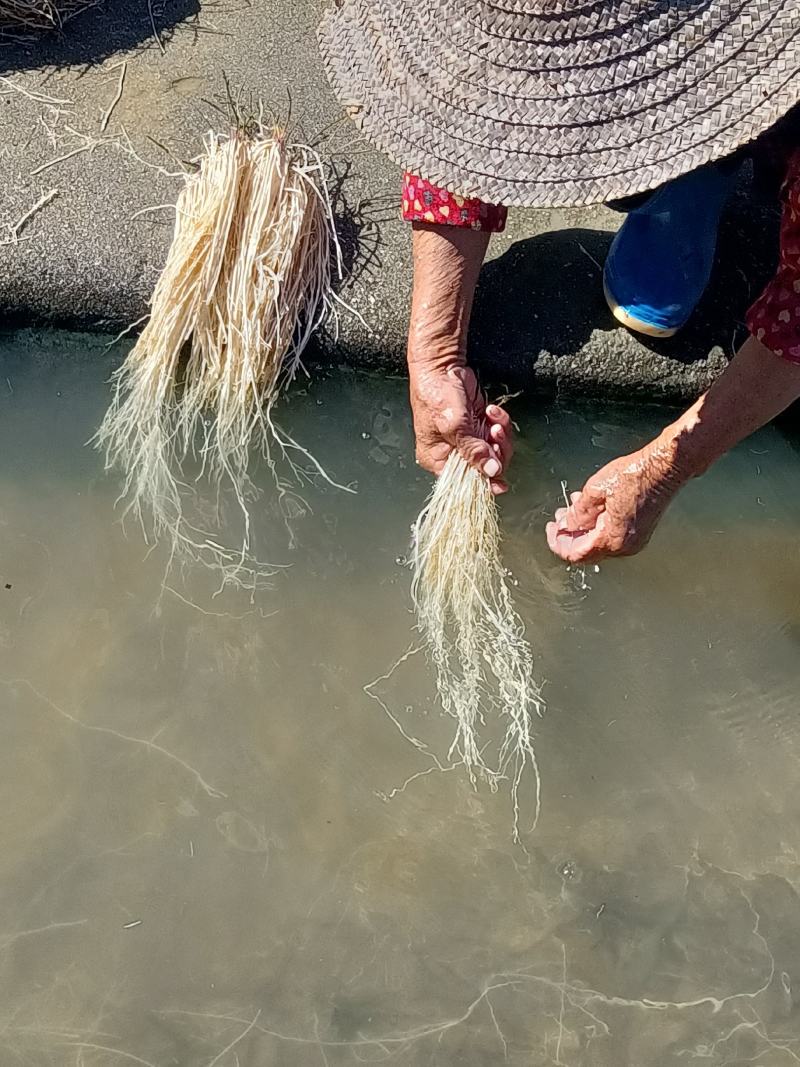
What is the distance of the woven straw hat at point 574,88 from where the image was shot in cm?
136

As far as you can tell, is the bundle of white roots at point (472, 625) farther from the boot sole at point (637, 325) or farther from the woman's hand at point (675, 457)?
the boot sole at point (637, 325)

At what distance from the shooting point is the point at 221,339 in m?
2.24

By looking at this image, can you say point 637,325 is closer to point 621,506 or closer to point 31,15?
point 621,506

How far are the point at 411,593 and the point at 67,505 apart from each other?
73 centimetres

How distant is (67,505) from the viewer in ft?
7.11

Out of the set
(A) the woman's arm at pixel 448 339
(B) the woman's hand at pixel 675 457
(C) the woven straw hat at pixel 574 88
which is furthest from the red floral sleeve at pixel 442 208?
(B) the woman's hand at pixel 675 457

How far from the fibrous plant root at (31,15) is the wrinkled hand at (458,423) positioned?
1437 mm

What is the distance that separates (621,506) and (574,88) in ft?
2.42

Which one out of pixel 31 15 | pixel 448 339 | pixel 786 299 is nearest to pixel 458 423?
pixel 448 339

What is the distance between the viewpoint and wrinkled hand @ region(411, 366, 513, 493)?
2.02 m

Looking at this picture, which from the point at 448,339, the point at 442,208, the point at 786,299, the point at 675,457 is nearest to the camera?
the point at 786,299

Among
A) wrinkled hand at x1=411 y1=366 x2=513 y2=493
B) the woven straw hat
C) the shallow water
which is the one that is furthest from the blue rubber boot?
the woven straw hat

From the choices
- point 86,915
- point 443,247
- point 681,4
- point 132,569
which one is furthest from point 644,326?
point 86,915

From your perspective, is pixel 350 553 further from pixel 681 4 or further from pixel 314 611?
pixel 681 4
